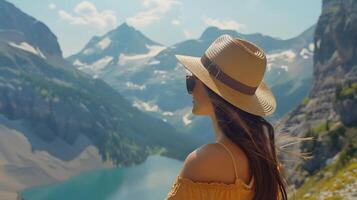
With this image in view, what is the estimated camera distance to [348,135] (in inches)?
3952

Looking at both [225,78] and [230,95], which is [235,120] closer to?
[230,95]

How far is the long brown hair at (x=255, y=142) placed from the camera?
18.1 feet

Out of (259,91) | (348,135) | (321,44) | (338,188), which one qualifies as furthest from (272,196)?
(321,44)

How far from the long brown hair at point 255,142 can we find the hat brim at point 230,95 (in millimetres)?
105

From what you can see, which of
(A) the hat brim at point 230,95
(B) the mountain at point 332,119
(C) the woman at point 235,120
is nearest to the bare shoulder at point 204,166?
(C) the woman at point 235,120

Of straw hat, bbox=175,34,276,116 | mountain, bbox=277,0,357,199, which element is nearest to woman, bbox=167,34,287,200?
straw hat, bbox=175,34,276,116

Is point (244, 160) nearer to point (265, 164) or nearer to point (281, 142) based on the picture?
point (265, 164)

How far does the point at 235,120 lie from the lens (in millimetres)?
5641

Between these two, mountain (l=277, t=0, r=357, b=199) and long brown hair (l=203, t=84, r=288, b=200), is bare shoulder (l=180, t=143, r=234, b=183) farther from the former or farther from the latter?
mountain (l=277, t=0, r=357, b=199)

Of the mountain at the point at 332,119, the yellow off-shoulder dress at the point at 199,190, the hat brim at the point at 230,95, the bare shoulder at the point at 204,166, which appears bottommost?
the mountain at the point at 332,119

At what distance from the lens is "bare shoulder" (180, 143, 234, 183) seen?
5.07m

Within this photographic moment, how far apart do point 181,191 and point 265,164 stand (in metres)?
1.06

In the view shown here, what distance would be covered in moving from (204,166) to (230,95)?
90 cm

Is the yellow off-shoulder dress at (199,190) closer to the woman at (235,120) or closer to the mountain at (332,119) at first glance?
the woman at (235,120)
